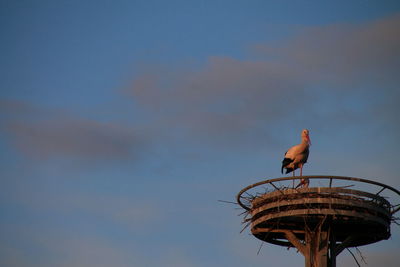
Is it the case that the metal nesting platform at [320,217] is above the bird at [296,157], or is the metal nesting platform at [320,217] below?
below

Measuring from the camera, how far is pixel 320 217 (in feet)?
82.7

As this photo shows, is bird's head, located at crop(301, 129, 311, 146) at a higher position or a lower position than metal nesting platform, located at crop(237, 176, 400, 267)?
higher

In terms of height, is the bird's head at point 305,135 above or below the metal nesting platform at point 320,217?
above

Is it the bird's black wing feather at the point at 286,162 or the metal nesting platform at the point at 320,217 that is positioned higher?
the bird's black wing feather at the point at 286,162

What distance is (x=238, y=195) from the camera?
2616 centimetres

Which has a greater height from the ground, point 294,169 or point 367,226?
point 294,169

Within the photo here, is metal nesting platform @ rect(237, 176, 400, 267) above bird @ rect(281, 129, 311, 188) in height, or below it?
below

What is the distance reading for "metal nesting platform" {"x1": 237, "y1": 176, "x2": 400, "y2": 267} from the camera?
2438 centimetres

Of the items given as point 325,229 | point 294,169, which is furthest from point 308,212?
point 294,169

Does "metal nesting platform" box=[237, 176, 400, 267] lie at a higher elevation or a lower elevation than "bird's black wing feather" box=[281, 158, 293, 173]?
lower

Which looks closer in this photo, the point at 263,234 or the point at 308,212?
the point at 308,212

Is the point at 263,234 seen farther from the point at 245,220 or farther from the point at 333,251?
the point at 333,251

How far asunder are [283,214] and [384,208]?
3.89 metres

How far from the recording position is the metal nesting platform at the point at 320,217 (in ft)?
80.0
